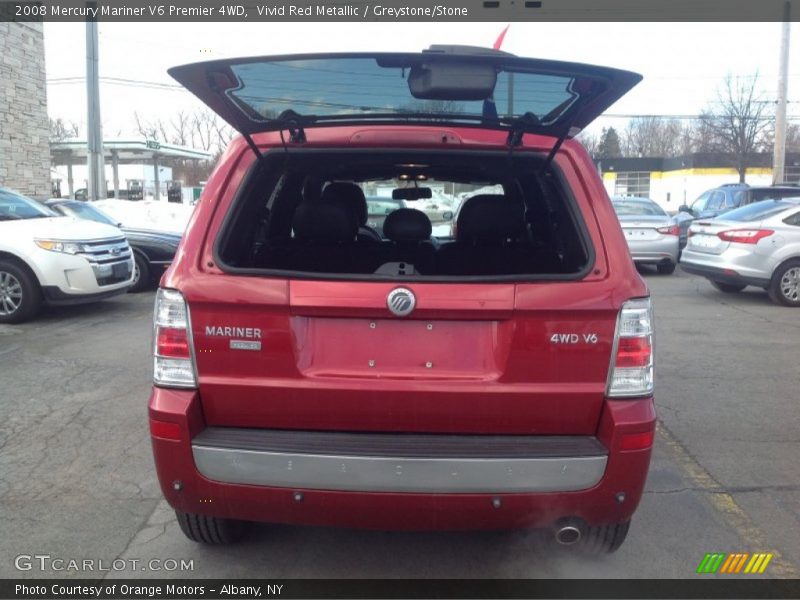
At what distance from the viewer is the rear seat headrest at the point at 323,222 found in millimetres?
3605

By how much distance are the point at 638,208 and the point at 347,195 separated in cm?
1157

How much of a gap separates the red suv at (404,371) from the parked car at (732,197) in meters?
12.8

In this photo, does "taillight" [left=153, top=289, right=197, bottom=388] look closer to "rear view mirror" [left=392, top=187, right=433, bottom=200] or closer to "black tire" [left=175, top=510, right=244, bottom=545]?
"black tire" [left=175, top=510, right=244, bottom=545]

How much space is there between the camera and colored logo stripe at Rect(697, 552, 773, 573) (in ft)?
10.6

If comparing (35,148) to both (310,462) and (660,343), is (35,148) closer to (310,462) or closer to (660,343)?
(660,343)

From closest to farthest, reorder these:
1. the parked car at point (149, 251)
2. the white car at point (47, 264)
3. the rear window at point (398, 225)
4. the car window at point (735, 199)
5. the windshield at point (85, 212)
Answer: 1. the rear window at point (398, 225)
2. the white car at point (47, 264)
3. the parked car at point (149, 251)
4. the windshield at point (85, 212)
5. the car window at point (735, 199)

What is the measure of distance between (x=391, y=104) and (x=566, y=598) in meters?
2.18

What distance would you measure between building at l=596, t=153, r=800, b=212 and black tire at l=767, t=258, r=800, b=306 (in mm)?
32961

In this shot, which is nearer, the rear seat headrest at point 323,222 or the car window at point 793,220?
the rear seat headrest at point 323,222

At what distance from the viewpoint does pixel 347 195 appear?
4543 millimetres

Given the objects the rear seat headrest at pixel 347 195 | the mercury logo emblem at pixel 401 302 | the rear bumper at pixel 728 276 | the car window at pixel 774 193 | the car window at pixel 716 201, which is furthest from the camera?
the car window at pixel 716 201

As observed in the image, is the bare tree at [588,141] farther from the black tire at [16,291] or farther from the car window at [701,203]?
the black tire at [16,291]

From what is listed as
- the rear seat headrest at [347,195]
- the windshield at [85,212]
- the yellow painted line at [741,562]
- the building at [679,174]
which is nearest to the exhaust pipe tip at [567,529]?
the yellow painted line at [741,562]

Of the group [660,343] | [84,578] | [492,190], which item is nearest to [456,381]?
[84,578]
